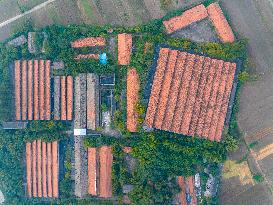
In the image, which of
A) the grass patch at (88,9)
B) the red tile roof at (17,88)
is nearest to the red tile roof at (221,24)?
the grass patch at (88,9)

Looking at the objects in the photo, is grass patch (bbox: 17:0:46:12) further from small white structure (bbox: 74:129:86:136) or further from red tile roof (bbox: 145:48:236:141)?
red tile roof (bbox: 145:48:236:141)

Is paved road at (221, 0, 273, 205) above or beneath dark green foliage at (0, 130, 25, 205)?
above

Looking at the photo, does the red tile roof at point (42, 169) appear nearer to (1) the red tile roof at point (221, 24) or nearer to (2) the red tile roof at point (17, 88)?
(2) the red tile roof at point (17, 88)

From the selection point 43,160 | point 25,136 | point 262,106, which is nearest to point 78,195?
point 43,160

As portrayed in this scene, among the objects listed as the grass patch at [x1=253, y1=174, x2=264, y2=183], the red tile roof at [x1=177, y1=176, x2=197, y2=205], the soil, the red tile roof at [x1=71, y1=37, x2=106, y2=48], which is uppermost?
the soil

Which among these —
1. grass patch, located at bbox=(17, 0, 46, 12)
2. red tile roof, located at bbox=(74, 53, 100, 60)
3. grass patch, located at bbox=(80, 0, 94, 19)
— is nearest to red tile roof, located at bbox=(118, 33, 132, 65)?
red tile roof, located at bbox=(74, 53, 100, 60)

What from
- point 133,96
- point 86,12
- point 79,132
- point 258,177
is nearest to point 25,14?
point 86,12
